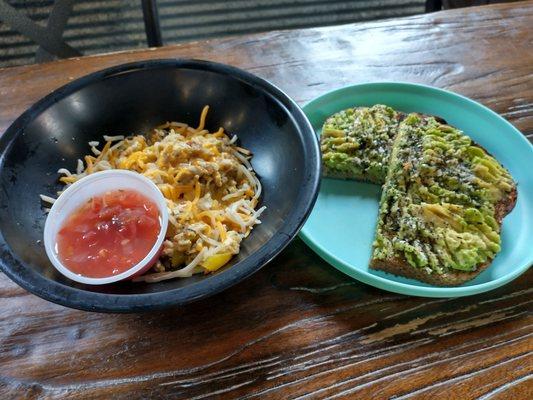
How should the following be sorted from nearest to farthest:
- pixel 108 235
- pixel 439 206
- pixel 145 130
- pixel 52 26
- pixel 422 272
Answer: pixel 108 235 < pixel 422 272 < pixel 439 206 < pixel 145 130 < pixel 52 26

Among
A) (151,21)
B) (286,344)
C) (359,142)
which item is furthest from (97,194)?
(151,21)

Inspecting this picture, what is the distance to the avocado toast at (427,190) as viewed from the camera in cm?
154

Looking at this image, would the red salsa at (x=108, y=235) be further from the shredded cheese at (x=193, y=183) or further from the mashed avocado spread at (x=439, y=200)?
the mashed avocado spread at (x=439, y=200)

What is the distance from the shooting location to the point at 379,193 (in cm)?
188

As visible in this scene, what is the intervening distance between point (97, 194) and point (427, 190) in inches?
45.9

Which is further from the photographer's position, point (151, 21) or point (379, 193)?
point (151, 21)

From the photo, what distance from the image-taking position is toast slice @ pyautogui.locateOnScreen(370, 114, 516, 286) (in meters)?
1.52

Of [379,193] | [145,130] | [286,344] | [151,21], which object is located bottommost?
[286,344]

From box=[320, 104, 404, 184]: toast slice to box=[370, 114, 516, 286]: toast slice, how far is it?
5cm

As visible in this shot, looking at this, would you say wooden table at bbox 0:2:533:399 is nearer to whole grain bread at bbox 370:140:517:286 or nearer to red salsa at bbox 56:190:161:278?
whole grain bread at bbox 370:140:517:286

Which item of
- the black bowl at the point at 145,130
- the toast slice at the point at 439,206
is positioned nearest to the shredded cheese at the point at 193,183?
the black bowl at the point at 145,130

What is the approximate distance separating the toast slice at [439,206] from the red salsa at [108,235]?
76 cm

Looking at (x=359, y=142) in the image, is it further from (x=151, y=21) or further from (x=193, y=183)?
A: (x=151, y=21)

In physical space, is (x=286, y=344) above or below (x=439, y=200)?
below
